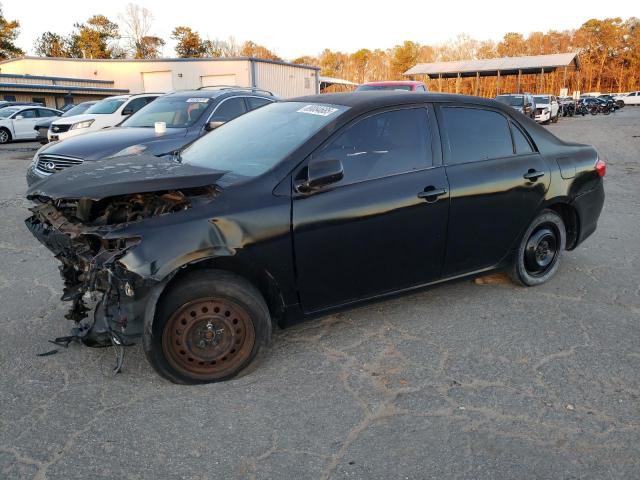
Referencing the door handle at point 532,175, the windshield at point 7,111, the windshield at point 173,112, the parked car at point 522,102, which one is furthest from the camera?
the parked car at point 522,102

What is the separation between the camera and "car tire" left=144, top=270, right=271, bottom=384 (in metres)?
3.00

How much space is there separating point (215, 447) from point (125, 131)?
20.4ft

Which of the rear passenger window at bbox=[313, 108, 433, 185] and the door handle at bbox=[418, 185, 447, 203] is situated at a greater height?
the rear passenger window at bbox=[313, 108, 433, 185]

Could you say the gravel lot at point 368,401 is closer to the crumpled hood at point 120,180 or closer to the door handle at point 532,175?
the door handle at point 532,175

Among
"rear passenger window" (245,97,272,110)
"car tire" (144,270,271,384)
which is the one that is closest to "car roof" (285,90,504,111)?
"car tire" (144,270,271,384)

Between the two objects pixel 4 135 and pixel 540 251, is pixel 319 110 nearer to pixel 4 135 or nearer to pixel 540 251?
pixel 540 251

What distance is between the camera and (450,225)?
3898 mm

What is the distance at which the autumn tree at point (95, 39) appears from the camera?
63.4 metres

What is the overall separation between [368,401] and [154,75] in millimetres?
38884

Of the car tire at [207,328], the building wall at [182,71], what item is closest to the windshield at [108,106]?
the car tire at [207,328]

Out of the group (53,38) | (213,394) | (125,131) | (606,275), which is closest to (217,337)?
(213,394)

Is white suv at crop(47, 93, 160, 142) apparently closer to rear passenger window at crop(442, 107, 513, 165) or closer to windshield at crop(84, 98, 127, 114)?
windshield at crop(84, 98, 127, 114)

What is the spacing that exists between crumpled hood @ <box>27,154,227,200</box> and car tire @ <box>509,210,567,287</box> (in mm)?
2661

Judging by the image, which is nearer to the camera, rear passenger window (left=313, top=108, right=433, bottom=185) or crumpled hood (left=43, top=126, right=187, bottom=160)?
rear passenger window (left=313, top=108, right=433, bottom=185)
